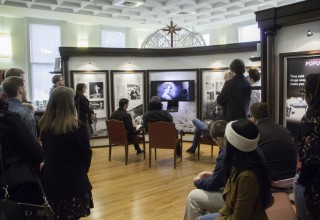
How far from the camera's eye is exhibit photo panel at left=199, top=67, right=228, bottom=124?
747cm

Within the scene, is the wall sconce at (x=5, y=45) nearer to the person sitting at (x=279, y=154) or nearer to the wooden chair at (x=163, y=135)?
the wooden chair at (x=163, y=135)

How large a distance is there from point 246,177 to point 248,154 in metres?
0.14

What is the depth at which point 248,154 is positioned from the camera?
183cm

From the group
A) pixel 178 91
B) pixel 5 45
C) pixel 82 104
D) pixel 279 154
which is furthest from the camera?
pixel 5 45

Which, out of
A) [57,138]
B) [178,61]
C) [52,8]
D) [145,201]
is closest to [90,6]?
[52,8]

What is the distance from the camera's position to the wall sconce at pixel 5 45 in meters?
9.41

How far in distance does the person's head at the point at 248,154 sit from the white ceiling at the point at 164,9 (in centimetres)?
709

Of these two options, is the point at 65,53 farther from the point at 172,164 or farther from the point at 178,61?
the point at 172,164

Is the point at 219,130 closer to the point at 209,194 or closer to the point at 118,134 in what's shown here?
the point at 209,194

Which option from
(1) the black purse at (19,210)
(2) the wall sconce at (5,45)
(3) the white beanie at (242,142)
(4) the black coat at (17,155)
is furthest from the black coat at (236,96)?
(2) the wall sconce at (5,45)

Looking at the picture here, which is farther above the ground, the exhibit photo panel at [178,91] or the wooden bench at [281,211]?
the exhibit photo panel at [178,91]

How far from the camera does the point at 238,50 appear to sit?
7.12 metres

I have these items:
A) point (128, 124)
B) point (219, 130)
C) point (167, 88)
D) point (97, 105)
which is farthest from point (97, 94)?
point (219, 130)

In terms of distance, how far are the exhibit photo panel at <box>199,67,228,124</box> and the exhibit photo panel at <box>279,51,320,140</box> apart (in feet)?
11.0
